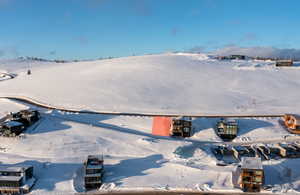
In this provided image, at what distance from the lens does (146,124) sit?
116 feet

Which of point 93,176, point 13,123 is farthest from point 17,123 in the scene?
point 93,176

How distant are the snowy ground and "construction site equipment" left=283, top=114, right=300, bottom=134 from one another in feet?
3.21

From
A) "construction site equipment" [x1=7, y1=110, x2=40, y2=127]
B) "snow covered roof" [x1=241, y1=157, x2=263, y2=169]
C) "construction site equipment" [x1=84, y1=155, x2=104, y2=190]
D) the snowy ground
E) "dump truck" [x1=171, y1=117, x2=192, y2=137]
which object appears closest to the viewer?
"snow covered roof" [x1=241, y1=157, x2=263, y2=169]

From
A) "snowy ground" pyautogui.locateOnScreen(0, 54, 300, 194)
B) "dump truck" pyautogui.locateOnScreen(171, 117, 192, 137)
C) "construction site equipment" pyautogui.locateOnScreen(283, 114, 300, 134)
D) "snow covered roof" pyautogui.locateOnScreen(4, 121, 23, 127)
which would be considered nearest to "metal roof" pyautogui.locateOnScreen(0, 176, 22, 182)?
"snowy ground" pyautogui.locateOnScreen(0, 54, 300, 194)

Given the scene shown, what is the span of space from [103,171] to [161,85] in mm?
29233

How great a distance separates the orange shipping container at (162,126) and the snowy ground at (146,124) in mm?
1083

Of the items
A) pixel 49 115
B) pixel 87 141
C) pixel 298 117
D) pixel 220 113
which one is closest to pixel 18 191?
pixel 87 141

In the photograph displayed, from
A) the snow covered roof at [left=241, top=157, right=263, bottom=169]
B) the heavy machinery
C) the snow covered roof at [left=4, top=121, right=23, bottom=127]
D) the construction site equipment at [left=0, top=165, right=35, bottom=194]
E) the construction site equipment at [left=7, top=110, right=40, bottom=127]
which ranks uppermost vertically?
the construction site equipment at [left=7, top=110, right=40, bottom=127]

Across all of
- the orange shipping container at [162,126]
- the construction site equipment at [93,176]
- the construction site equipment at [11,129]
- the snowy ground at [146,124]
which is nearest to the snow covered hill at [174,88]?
the snowy ground at [146,124]

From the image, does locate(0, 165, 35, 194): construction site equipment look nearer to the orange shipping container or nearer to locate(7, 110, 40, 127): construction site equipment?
locate(7, 110, 40, 127): construction site equipment

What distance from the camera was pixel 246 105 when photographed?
139ft

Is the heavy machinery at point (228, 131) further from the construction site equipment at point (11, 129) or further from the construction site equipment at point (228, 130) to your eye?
the construction site equipment at point (11, 129)

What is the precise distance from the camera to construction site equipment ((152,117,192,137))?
32.6 metres

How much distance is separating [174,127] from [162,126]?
1.79m
